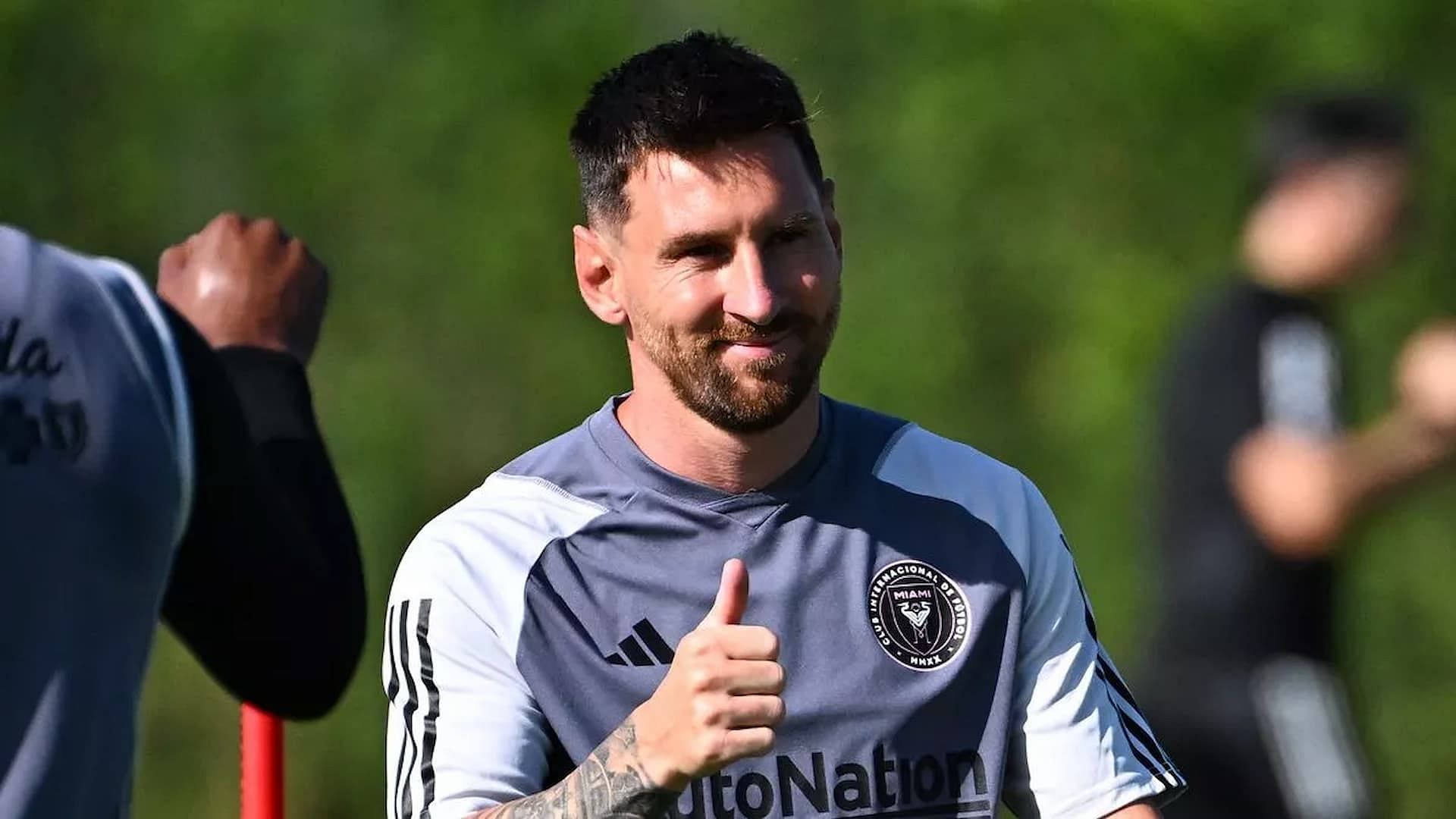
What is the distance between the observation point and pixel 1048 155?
723 centimetres

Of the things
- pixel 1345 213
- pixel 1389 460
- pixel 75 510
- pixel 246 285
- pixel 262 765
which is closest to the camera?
pixel 75 510

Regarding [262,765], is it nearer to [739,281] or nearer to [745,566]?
[745,566]

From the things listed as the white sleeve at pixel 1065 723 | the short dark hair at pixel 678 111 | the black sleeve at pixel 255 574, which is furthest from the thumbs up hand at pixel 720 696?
the short dark hair at pixel 678 111

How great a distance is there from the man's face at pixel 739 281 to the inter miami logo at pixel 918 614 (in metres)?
0.21

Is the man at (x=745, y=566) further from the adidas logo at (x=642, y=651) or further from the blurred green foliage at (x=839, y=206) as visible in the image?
the blurred green foliage at (x=839, y=206)

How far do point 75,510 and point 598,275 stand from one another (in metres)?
1.02

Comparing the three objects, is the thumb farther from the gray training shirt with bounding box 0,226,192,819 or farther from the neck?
the gray training shirt with bounding box 0,226,192,819

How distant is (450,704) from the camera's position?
2344 millimetres

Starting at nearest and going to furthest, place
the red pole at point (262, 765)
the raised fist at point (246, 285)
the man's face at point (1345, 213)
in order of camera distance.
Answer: the raised fist at point (246, 285) < the red pole at point (262, 765) < the man's face at point (1345, 213)

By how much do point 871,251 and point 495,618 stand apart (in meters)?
5.02

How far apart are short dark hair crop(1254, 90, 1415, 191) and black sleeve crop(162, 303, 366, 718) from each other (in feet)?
10.6

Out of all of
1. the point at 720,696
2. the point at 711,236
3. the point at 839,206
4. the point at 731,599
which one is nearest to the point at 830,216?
the point at 711,236

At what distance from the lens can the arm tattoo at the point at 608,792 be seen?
2156 mm

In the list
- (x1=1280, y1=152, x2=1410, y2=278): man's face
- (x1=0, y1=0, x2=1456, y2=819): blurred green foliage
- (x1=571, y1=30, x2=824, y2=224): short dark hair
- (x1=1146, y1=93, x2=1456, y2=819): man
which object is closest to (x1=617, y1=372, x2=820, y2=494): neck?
(x1=571, y1=30, x2=824, y2=224): short dark hair
